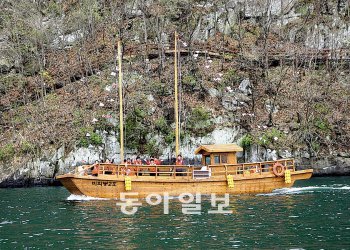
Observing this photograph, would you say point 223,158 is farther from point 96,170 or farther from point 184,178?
point 96,170

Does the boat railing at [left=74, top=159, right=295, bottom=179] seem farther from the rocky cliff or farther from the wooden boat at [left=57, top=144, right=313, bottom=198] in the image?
the rocky cliff

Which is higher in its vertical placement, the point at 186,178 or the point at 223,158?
the point at 223,158

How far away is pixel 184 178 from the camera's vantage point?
3472 centimetres

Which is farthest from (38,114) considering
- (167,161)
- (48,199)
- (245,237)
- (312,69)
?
(245,237)

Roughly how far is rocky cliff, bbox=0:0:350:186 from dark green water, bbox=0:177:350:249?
14.8 m

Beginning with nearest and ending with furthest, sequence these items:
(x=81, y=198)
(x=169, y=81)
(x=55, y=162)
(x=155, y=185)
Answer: (x=81, y=198) → (x=155, y=185) → (x=55, y=162) → (x=169, y=81)

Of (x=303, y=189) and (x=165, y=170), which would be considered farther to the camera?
(x=303, y=189)

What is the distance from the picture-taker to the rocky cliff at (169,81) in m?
47.7

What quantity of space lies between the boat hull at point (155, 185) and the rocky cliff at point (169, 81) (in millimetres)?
11877

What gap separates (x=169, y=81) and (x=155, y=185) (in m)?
20.8

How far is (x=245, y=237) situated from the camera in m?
19.7

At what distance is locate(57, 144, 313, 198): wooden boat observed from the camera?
111ft

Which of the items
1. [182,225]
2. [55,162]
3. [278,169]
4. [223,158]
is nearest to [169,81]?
[55,162]

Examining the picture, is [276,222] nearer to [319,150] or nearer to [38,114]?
[319,150]
